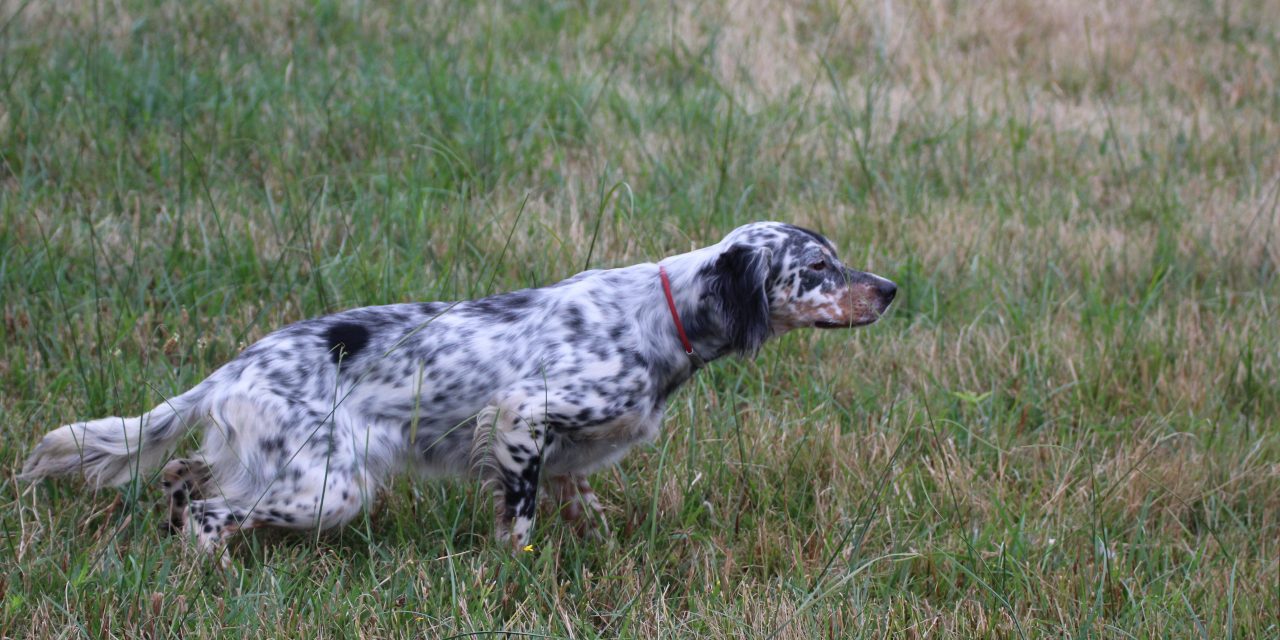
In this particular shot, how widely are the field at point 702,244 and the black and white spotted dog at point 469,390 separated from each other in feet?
0.46

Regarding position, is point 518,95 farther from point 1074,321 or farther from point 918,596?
point 918,596

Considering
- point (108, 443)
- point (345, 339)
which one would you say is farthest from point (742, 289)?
point (108, 443)

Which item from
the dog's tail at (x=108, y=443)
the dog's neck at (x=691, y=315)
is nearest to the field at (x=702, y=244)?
the dog's tail at (x=108, y=443)

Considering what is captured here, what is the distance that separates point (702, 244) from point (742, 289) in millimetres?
1708

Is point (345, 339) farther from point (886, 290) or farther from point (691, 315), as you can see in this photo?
point (886, 290)

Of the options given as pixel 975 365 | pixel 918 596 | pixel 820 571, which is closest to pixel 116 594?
pixel 820 571

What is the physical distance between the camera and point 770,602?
10.5 ft

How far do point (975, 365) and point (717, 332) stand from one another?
1487 mm

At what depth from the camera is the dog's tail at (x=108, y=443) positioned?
3.48m

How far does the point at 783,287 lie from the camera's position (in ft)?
12.0

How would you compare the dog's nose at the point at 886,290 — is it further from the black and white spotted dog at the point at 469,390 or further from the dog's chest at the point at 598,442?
the dog's chest at the point at 598,442

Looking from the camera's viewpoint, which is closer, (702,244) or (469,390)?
(469,390)

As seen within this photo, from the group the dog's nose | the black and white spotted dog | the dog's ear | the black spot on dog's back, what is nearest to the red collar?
the black and white spotted dog

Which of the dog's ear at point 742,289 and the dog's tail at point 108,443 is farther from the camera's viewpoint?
the dog's ear at point 742,289
